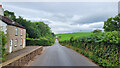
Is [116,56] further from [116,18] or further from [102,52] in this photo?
[116,18]

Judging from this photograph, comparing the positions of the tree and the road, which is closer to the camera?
the road

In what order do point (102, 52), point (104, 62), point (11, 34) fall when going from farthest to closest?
1. point (11, 34)
2. point (102, 52)
3. point (104, 62)

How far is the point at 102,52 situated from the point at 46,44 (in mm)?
38961

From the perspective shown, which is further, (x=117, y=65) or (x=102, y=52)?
(x=102, y=52)

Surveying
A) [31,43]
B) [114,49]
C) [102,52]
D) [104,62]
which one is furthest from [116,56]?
[31,43]

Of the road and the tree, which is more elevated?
the tree

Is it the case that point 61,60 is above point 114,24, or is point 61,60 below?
below

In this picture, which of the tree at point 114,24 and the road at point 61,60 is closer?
the road at point 61,60

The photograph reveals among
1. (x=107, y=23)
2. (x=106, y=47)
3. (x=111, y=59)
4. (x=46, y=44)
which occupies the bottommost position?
(x=46, y=44)

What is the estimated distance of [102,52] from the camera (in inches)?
358

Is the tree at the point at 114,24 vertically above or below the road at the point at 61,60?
above

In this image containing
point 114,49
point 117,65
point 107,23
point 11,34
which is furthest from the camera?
point 107,23

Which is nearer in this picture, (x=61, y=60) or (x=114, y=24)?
(x=61, y=60)

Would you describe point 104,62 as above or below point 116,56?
below
